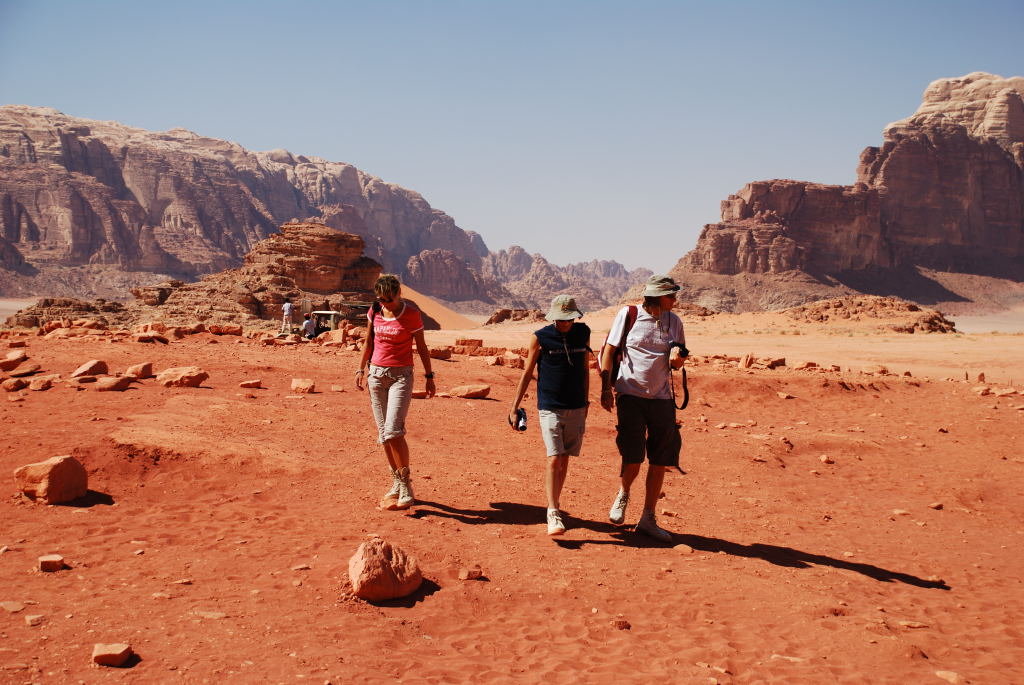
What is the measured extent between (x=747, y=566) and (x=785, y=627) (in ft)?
3.73

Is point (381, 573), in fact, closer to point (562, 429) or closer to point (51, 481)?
point (562, 429)

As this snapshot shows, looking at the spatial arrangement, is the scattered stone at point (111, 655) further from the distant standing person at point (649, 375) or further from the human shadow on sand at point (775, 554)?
the distant standing person at point (649, 375)

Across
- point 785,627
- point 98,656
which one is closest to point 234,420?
point 98,656

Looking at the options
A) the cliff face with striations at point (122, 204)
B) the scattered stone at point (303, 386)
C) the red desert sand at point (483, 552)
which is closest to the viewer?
the red desert sand at point (483, 552)

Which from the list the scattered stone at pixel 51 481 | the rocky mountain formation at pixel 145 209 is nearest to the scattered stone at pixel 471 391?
the scattered stone at pixel 51 481

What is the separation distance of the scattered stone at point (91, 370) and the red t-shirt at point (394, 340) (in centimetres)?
644

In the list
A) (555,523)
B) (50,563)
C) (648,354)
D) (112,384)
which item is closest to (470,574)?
(555,523)

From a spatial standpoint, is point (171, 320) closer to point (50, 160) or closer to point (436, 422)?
point (436, 422)

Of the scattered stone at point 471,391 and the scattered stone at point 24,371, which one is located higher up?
the scattered stone at point 24,371

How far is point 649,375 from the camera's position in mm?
5297

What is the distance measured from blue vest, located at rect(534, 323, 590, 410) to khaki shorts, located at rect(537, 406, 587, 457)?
47mm

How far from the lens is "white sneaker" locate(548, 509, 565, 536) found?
5.53 m

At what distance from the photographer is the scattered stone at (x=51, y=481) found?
5703 mm

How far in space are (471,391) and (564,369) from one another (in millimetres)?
6966
